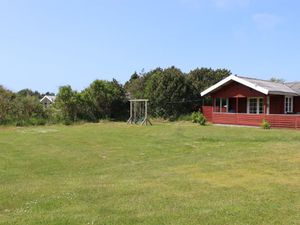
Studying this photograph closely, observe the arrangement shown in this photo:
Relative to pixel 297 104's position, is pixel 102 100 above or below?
above

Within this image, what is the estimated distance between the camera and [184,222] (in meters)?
6.29

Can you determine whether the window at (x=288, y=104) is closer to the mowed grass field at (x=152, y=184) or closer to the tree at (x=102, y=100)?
the mowed grass field at (x=152, y=184)

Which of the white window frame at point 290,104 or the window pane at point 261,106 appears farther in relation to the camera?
the white window frame at point 290,104

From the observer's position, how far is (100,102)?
141ft

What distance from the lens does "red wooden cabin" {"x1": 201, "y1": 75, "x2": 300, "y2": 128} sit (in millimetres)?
29000

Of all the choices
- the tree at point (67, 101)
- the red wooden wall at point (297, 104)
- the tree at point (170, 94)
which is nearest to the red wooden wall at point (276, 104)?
the red wooden wall at point (297, 104)

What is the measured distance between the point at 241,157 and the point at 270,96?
60.0ft

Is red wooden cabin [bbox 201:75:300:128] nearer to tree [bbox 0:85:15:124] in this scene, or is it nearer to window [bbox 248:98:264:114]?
window [bbox 248:98:264:114]

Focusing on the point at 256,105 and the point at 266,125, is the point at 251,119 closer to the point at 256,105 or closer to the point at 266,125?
the point at 266,125

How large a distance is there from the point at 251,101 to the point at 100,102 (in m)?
16.4

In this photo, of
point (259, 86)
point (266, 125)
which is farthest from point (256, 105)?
point (266, 125)

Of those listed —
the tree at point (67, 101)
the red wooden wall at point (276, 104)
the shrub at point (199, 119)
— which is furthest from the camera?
the tree at point (67, 101)

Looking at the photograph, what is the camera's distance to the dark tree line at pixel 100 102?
127 ft

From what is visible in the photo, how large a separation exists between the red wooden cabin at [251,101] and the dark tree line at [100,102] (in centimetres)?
527
